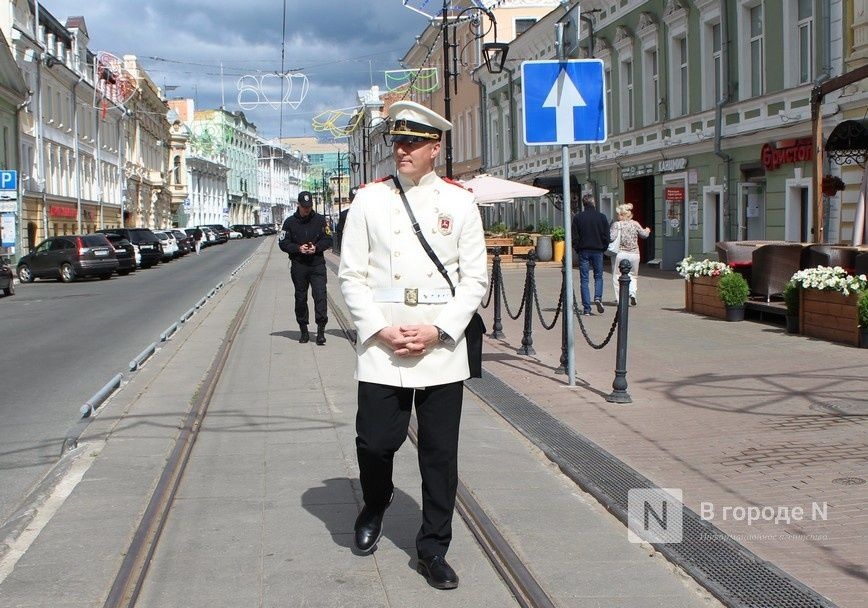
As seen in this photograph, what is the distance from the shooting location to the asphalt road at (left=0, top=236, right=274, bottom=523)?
7.43 metres

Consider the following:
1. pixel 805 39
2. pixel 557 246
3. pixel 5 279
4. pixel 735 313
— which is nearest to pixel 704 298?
pixel 735 313

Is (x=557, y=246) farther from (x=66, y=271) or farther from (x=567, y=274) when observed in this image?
(x=567, y=274)

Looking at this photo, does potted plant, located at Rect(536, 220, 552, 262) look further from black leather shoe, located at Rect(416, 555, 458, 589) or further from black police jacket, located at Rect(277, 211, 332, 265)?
black leather shoe, located at Rect(416, 555, 458, 589)

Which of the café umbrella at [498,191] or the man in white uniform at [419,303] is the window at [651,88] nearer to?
the café umbrella at [498,191]

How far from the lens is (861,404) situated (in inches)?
322

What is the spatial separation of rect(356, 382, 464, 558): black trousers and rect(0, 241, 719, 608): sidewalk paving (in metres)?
0.24

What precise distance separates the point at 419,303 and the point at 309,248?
29.0 feet

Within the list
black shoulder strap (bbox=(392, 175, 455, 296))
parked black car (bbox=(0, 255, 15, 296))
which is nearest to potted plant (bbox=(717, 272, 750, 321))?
black shoulder strap (bbox=(392, 175, 455, 296))

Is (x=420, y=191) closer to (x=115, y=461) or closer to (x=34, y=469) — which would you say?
(x=115, y=461)

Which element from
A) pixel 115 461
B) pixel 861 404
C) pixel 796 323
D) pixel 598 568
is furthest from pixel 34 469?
pixel 796 323

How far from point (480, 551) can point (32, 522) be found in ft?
7.74

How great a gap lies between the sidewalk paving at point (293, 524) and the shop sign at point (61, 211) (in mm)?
43812

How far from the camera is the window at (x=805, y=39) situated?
20672 millimetres

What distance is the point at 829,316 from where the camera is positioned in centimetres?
1205
